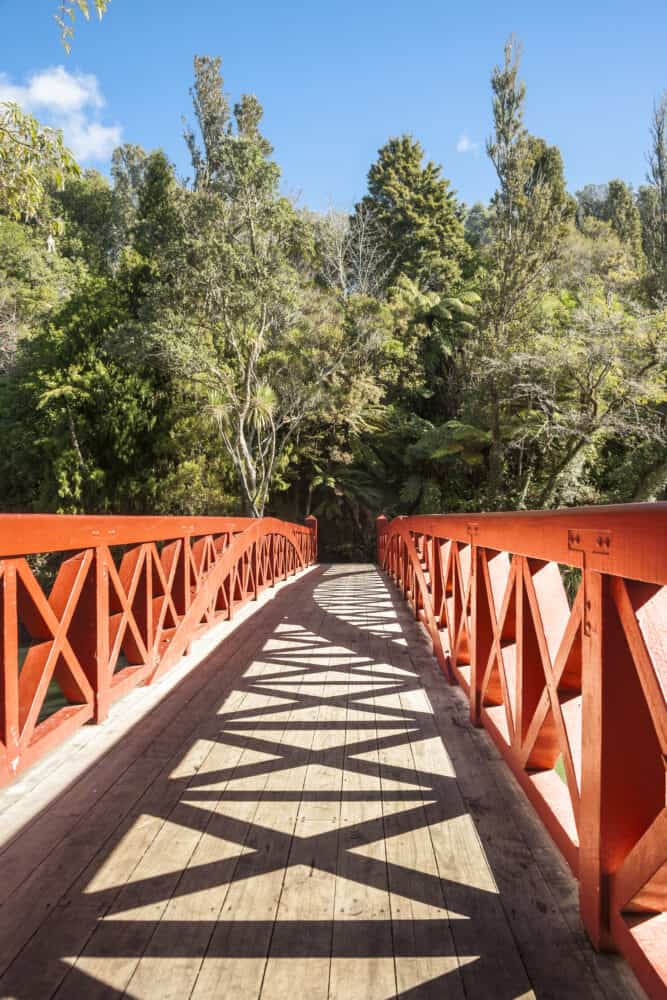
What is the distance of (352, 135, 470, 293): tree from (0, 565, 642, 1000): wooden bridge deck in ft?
75.8

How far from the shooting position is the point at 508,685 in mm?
2137

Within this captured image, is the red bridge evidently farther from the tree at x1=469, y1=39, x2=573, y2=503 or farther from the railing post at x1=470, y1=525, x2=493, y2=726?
the tree at x1=469, y1=39, x2=573, y2=503

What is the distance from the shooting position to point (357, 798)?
6.67 ft

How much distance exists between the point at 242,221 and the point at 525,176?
7018 mm

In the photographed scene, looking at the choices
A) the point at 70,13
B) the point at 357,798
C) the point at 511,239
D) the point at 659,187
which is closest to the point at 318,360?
the point at 511,239

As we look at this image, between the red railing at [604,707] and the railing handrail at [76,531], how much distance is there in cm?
141

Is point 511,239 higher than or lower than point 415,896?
higher

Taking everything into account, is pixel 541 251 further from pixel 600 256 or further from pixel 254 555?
pixel 254 555

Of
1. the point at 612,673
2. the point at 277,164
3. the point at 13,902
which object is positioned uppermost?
the point at 277,164

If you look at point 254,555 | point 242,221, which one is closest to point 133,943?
point 254,555

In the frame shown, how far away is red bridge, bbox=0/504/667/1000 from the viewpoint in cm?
119

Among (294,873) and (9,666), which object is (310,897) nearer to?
(294,873)

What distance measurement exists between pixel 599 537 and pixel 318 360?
1685 cm

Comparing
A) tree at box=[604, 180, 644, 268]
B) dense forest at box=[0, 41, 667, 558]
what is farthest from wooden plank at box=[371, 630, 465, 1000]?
tree at box=[604, 180, 644, 268]
